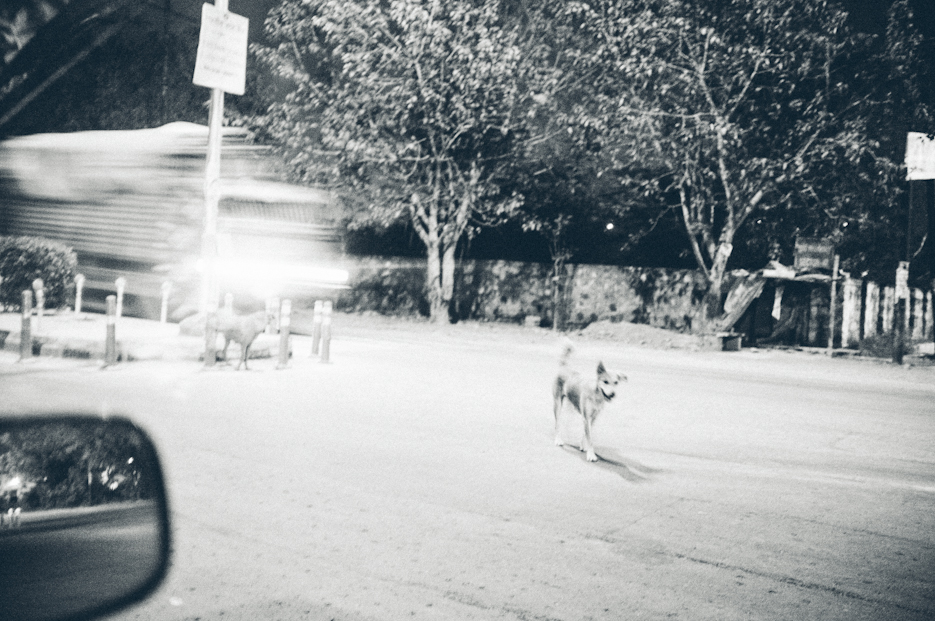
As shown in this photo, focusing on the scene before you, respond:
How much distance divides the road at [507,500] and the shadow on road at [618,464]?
0.13ft

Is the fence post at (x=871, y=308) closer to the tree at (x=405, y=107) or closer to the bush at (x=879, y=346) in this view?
the bush at (x=879, y=346)

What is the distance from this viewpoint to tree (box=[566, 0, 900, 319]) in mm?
19562

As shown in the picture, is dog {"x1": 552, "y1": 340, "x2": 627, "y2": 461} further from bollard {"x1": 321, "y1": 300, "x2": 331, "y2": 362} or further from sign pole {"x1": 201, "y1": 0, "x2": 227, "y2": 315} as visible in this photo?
sign pole {"x1": 201, "y1": 0, "x2": 227, "y2": 315}

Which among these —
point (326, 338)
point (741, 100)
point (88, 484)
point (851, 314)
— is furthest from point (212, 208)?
point (851, 314)

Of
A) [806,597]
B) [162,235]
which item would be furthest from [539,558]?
[162,235]

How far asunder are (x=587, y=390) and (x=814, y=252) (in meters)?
15.7

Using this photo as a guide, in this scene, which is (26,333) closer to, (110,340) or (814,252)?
(110,340)

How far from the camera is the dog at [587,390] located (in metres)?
6.75

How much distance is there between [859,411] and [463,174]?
16.5 m

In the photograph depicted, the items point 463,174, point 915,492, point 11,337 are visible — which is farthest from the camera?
point 463,174

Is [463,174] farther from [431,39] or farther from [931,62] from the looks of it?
[931,62]

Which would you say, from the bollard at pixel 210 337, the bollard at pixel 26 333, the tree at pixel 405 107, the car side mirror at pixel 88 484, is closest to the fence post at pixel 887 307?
the tree at pixel 405 107

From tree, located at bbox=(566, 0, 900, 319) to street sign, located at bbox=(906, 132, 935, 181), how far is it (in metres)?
0.94

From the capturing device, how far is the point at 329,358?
538 inches
